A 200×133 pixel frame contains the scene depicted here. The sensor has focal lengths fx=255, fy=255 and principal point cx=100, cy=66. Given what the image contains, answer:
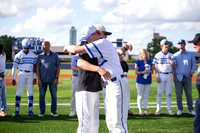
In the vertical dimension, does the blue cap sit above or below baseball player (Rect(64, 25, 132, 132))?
above

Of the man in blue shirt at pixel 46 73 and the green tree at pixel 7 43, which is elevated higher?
the green tree at pixel 7 43

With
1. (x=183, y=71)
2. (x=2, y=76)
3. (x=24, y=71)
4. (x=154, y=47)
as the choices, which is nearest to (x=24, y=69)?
(x=24, y=71)

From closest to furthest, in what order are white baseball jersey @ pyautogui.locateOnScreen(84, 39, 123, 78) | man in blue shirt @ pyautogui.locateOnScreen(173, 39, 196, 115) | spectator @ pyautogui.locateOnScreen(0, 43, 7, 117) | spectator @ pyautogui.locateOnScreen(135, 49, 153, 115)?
white baseball jersey @ pyautogui.locateOnScreen(84, 39, 123, 78), spectator @ pyautogui.locateOnScreen(0, 43, 7, 117), spectator @ pyautogui.locateOnScreen(135, 49, 153, 115), man in blue shirt @ pyautogui.locateOnScreen(173, 39, 196, 115)

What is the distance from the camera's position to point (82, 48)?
4.05 meters

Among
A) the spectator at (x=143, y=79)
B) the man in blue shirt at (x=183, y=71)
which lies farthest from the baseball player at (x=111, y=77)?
the man in blue shirt at (x=183, y=71)

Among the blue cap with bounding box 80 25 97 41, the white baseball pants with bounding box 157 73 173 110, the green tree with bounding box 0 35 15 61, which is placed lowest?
the white baseball pants with bounding box 157 73 173 110

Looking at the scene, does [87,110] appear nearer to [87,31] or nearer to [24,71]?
[87,31]

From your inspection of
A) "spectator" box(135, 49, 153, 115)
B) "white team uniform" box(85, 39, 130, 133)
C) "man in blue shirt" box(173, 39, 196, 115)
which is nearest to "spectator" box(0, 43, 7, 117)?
"spectator" box(135, 49, 153, 115)

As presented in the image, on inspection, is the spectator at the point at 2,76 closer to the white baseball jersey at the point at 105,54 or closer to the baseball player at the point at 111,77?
the baseball player at the point at 111,77

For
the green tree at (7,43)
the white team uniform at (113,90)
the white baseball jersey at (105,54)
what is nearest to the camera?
the white baseball jersey at (105,54)

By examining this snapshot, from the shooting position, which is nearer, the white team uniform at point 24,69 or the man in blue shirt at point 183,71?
the white team uniform at point 24,69

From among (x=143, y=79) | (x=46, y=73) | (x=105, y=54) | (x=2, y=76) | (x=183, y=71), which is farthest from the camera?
(x=183, y=71)

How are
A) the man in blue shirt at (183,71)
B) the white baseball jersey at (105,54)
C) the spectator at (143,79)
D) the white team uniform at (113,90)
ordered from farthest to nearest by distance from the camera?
the man in blue shirt at (183,71) < the spectator at (143,79) < the white team uniform at (113,90) < the white baseball jersey at (105,54)

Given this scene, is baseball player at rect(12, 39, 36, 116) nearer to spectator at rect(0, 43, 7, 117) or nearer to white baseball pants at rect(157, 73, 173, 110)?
spectator at rect(0, 43, 7, 117)
